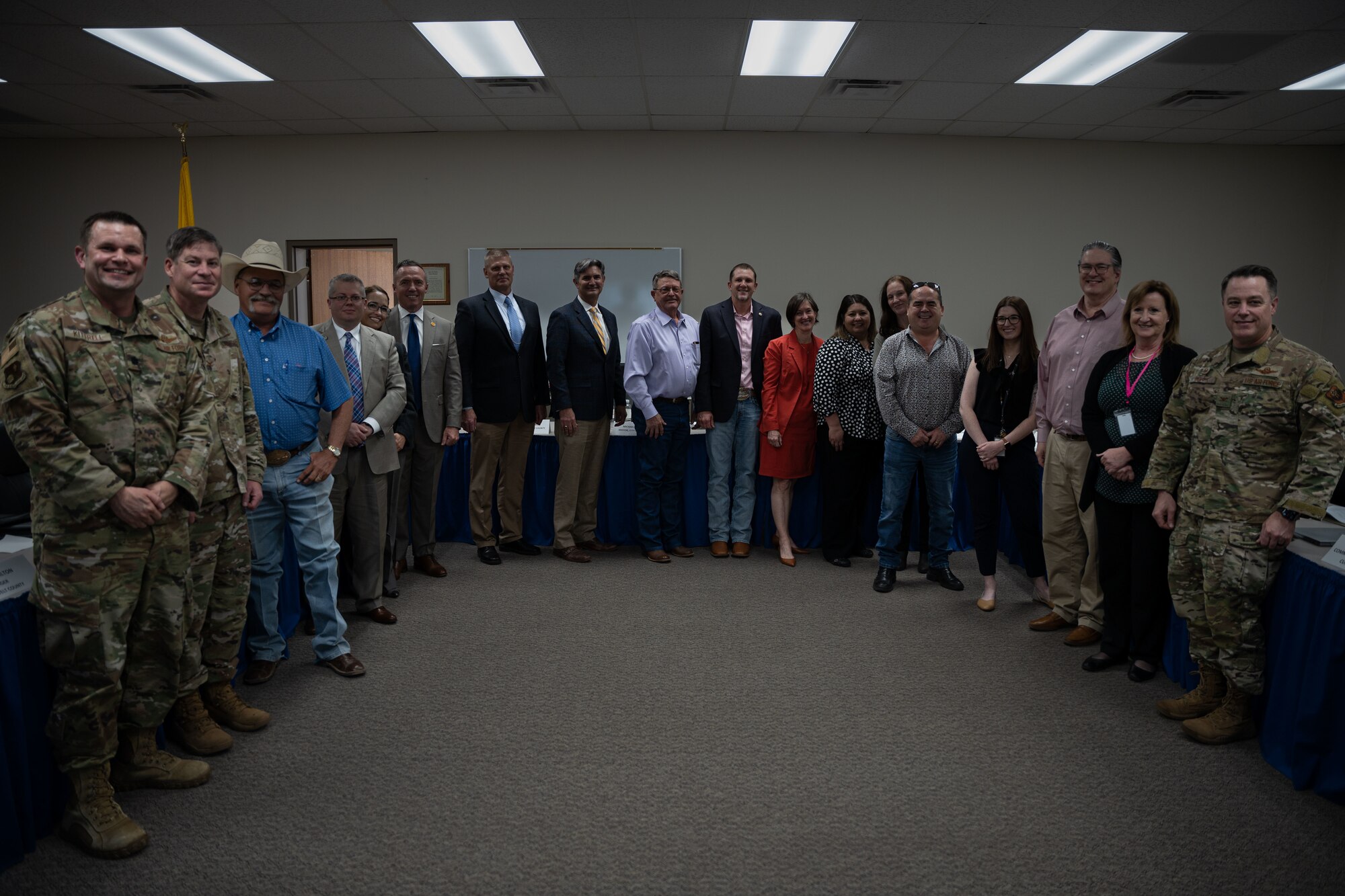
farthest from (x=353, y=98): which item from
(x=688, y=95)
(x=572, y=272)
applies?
(x=688, y=95)

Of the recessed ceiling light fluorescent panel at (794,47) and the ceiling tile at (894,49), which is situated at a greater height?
the recessed ceiling light fluorescent panel at (794,47)

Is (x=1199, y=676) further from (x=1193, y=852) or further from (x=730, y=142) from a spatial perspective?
(x=730, y=142)

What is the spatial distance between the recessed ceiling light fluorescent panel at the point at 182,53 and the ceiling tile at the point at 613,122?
2.35 meters

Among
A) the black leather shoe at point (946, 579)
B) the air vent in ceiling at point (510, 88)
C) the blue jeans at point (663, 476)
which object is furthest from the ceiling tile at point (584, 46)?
the black leather shoe at point (946, 579)

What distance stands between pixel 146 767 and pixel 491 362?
A: 247cm

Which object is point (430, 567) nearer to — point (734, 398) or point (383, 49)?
point (734, 398)

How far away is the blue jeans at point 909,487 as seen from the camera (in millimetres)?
3713

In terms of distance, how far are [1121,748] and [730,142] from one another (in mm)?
5771

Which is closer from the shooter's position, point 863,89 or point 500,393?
point 500,393

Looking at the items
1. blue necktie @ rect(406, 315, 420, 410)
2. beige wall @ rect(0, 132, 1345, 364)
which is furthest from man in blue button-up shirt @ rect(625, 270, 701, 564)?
beige wall @ rect(0, 132, 1345, 364)

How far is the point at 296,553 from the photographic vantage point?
2801 mm

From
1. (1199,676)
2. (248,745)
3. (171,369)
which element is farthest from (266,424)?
(1199,676)

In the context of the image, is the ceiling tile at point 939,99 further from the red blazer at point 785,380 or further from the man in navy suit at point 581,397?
the man in navy suit at point 581,397

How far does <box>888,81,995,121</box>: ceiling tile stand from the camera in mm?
5410
